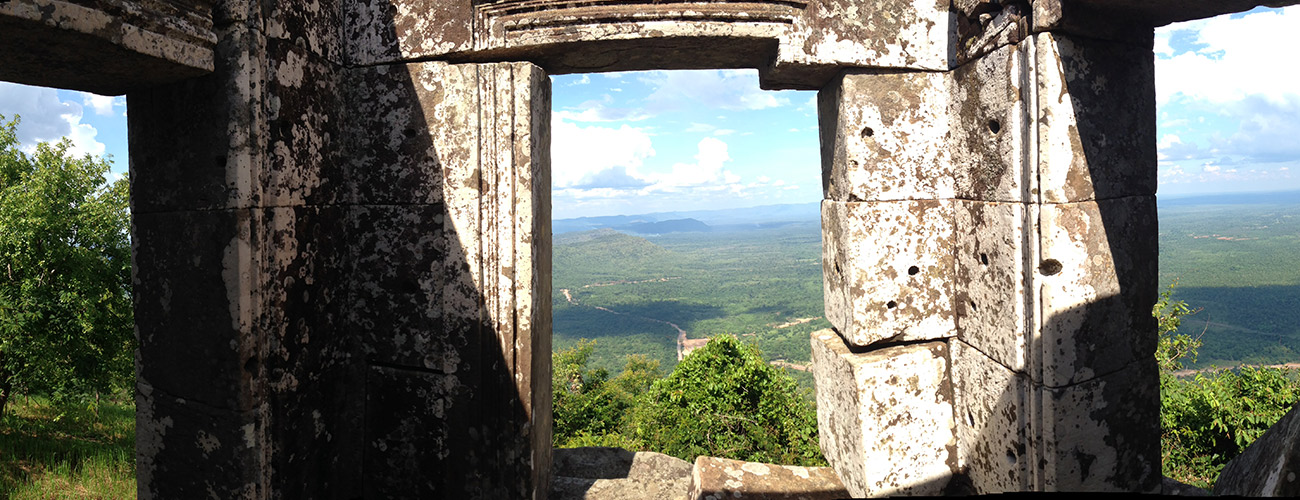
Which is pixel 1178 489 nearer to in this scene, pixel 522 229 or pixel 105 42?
pixel 522 229

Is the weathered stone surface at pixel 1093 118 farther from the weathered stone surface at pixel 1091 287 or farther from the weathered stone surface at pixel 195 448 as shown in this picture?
the weathered stone surface at pixel 195 448

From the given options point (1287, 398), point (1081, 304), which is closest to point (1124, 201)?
point (1081, 304)

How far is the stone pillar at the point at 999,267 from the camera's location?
2367 millimetres

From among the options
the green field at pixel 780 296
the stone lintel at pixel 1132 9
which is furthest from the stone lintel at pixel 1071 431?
the green field at pixel 780 296

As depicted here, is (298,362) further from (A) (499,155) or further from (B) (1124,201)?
(B) (1124,201)

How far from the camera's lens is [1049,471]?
2.43m

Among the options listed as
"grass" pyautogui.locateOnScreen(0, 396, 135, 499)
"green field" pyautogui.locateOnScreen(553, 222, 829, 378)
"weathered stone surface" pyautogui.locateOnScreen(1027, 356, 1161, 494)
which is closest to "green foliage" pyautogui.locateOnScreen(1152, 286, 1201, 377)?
"weathered stone surface" pyautogui.locateOnScreen(1027, 356, 1161, 494)

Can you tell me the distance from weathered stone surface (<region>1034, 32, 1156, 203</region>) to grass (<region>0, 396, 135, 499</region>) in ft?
20.7

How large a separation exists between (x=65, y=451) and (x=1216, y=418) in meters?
15.6

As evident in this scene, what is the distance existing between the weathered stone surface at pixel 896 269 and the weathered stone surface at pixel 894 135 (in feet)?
0.28

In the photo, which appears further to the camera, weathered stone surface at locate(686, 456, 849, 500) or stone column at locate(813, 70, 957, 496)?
weathered stone surface at locate(686, 456, 849, 500)

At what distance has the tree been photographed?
21.9 ft

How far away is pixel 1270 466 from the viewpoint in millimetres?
1221

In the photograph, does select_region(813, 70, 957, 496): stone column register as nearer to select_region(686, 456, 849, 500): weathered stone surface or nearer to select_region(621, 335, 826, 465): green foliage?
select_region(686, 456, 849, 500): weathered stone surface
